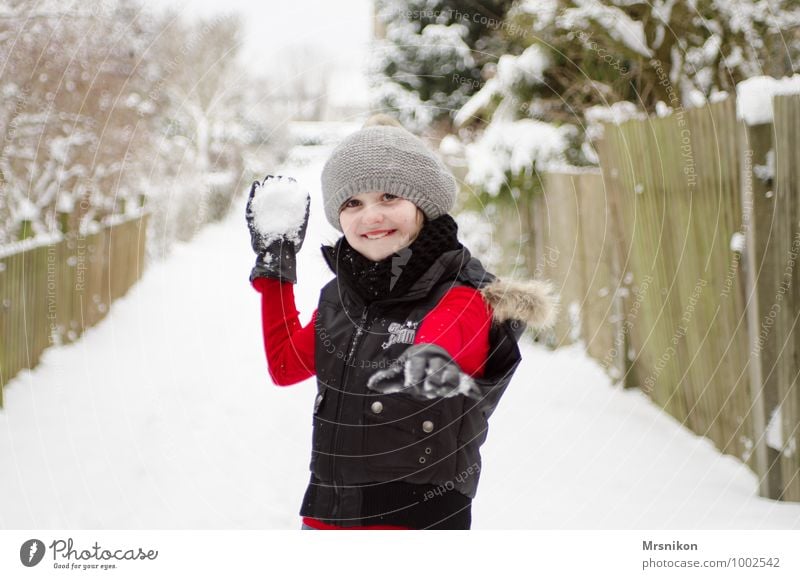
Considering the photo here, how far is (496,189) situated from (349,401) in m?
3.84

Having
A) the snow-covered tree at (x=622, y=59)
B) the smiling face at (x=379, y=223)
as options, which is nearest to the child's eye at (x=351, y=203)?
the smiling face at (x=379, y=223)

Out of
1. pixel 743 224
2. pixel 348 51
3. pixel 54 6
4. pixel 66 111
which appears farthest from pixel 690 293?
pixel 66 111

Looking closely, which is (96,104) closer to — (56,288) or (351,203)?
(56,288)

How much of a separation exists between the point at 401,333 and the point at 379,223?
0.22 meters

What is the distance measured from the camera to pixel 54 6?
14.4ft

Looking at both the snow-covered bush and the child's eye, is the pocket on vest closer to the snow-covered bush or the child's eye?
the child's eye

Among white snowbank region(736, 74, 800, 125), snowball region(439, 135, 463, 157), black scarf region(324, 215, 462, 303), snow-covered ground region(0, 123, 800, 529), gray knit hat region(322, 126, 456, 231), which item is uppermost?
snowball region(439, 135, 463, 157)

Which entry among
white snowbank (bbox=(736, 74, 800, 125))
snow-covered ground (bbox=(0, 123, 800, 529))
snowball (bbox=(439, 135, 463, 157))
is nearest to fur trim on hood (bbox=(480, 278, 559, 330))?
snow-covered ground (bbox=(0, 123, 800, 529))

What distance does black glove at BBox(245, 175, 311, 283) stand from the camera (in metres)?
1.64

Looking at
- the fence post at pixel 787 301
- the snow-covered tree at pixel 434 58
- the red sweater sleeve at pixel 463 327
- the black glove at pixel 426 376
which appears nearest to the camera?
the black glove at pixel 426 376

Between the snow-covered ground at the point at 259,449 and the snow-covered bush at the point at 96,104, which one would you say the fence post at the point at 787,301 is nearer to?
the snow-covered ground at the point at 259,449

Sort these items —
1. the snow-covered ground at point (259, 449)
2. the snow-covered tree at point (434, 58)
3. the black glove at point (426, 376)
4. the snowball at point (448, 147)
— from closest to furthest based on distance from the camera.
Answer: the black glove at point (426, 376), the snow-covered ground at point (259, 449), the snow-covered tree at point (434, 58), the snowball at point (448, 147)

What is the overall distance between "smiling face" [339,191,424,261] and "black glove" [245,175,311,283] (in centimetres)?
14

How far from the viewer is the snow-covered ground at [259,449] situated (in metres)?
2.78
